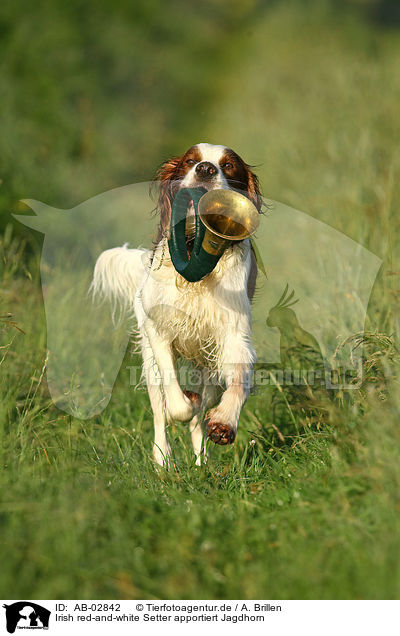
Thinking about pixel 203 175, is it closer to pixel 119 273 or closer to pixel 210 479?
pixel 119 273

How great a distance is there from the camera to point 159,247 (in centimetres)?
359

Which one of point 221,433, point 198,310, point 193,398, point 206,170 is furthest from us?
point 193,398

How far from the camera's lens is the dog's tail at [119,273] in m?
4.09

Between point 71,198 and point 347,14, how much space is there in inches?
375

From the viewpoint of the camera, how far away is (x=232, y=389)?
334 centimetres

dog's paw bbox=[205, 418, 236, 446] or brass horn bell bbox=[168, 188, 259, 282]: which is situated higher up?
brass horn bell bbox=[168, 188, 259, 282]

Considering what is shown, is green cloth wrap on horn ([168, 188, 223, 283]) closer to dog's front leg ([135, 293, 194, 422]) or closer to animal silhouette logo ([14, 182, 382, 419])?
animal silhouette logo ([14, 182, 382, 419])

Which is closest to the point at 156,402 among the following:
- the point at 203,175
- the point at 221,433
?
the point at 221,433

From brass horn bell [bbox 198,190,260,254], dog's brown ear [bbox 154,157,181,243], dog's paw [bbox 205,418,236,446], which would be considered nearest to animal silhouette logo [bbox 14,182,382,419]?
dog's brown ear [bbox 154,157,181,243]

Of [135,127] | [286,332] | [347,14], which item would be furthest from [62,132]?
[347,14]

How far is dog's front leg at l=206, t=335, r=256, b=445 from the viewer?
3.10 meters

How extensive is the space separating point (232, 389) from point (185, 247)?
0.67m
